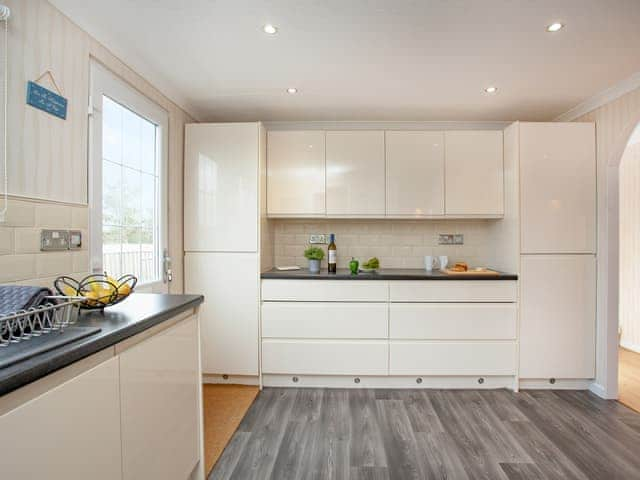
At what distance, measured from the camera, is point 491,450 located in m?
2.10

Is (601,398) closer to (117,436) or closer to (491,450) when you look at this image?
(491,450)

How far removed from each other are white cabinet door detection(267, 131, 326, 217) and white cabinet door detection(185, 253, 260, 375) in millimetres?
604

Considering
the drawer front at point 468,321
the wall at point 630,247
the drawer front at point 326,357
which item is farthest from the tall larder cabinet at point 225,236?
the wall at point 630,247

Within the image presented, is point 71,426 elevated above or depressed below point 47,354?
below

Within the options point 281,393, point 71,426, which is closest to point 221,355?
point 281,393

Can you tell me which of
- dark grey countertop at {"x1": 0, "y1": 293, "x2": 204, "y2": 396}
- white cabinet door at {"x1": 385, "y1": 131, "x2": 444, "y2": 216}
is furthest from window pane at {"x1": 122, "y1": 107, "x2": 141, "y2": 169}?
white cabinet door at {"x1": 385, "y1": 131, "x2": 444, "y2": 216}

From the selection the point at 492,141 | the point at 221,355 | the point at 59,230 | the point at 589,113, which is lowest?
the point at 221,355

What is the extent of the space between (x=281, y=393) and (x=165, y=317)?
5.97 ft

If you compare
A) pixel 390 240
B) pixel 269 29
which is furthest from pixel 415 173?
pixel 269 29

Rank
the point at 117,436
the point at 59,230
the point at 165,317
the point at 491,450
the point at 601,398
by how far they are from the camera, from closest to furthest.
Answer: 1. the point at 117,436
2. the point at 165,317
3. the point at 59,230
4. the point at 491,450
5. the point at 601,398

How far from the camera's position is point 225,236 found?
298 centimetres

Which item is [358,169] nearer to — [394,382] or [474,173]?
[474,173]

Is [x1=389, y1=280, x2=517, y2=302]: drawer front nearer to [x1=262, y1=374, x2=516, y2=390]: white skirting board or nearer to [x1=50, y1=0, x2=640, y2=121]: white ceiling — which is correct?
[x1=262, y1=374, x2=516, y2=390]: white skirting board

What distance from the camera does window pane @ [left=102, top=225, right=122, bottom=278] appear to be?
6.75 ft
